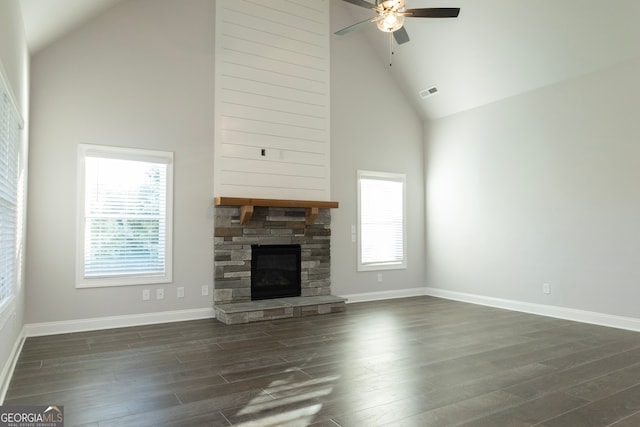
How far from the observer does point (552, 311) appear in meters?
5.63

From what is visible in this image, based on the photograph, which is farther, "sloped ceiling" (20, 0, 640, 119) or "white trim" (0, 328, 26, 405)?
"sloped ceiling" (20, 0, 640, 119)

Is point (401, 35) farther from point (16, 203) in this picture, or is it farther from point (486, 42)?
point (16, 203)

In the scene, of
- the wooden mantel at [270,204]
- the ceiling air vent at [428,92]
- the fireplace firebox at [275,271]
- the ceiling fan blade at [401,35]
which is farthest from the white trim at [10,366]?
the ceiling air vent at [428,92]

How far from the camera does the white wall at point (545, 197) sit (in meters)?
4.99

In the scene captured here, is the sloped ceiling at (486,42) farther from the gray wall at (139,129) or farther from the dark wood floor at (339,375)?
the dark wood floor at (339,375)

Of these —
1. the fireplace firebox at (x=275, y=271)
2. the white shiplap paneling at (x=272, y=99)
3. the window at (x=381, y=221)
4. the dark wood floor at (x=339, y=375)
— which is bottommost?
the dark wood floor at (x=339, y=375)

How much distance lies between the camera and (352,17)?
6891mm

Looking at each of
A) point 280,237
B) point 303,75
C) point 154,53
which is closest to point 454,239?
point 280,237

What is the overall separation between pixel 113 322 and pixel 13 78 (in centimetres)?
283

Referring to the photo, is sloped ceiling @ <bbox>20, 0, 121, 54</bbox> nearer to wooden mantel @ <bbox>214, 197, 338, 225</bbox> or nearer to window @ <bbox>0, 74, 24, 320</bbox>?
window @ <bbox>0, 74, 24, 320</bbox>

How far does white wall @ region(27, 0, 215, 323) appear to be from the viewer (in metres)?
4.71

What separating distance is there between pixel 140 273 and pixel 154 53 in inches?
108

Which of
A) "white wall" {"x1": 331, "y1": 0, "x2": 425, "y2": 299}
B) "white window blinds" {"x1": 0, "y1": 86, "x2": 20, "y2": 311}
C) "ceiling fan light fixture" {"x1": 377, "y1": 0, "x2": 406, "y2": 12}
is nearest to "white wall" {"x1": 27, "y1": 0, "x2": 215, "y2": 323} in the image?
"white window blinds" {"x1": 0, "y1": 86, "x2": 20, "y2": 311}

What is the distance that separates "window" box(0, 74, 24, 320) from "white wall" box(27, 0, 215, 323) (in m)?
0.80
